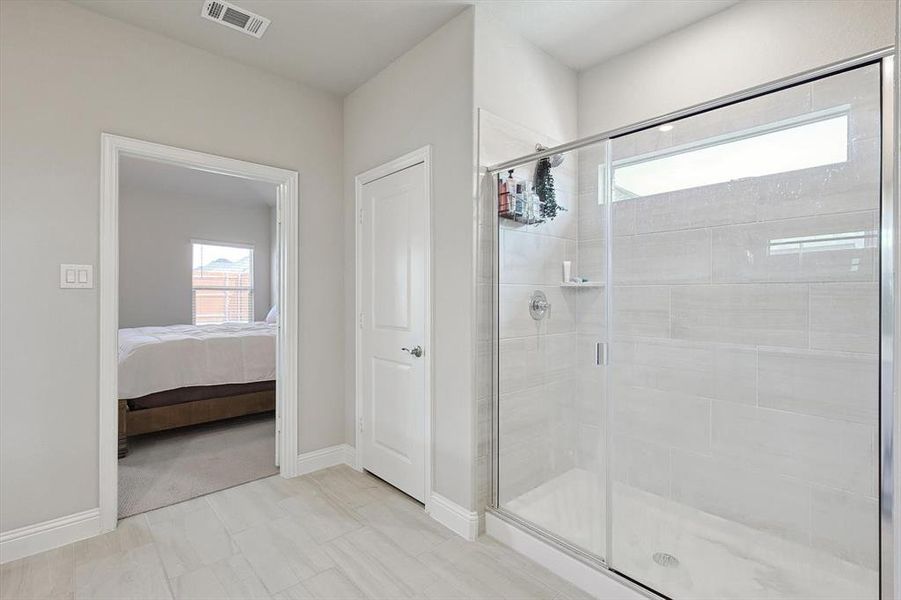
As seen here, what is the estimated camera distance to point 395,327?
287cm

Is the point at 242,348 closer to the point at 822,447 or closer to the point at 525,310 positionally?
the point at 525,310

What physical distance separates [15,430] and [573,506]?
108 inches

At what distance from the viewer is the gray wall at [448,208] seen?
2.36m

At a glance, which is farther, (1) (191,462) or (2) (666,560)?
(1) (191,462)

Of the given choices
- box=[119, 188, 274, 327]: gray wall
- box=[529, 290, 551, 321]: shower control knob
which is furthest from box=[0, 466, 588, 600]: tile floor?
box=[119, 188, 274, 327]: gray wall

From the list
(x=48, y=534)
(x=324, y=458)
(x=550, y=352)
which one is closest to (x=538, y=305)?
(x=550, y=352)

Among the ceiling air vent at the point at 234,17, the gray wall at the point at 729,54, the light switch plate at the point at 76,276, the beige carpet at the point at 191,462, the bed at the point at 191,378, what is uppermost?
the ceiling air vent at the point at 234,17

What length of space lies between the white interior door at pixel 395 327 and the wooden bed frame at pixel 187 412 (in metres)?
1.68

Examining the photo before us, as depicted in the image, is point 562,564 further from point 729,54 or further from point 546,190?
point 729,54

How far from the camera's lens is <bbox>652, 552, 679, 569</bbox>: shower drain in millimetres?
1890

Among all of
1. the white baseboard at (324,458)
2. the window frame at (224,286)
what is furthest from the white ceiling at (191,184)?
the white baseboard at (324,458)

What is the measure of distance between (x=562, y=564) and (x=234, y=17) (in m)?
3.20

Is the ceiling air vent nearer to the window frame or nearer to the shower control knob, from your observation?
the shower control knob

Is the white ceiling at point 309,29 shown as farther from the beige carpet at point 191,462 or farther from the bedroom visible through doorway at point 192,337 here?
the beige carpet at point 191,462
